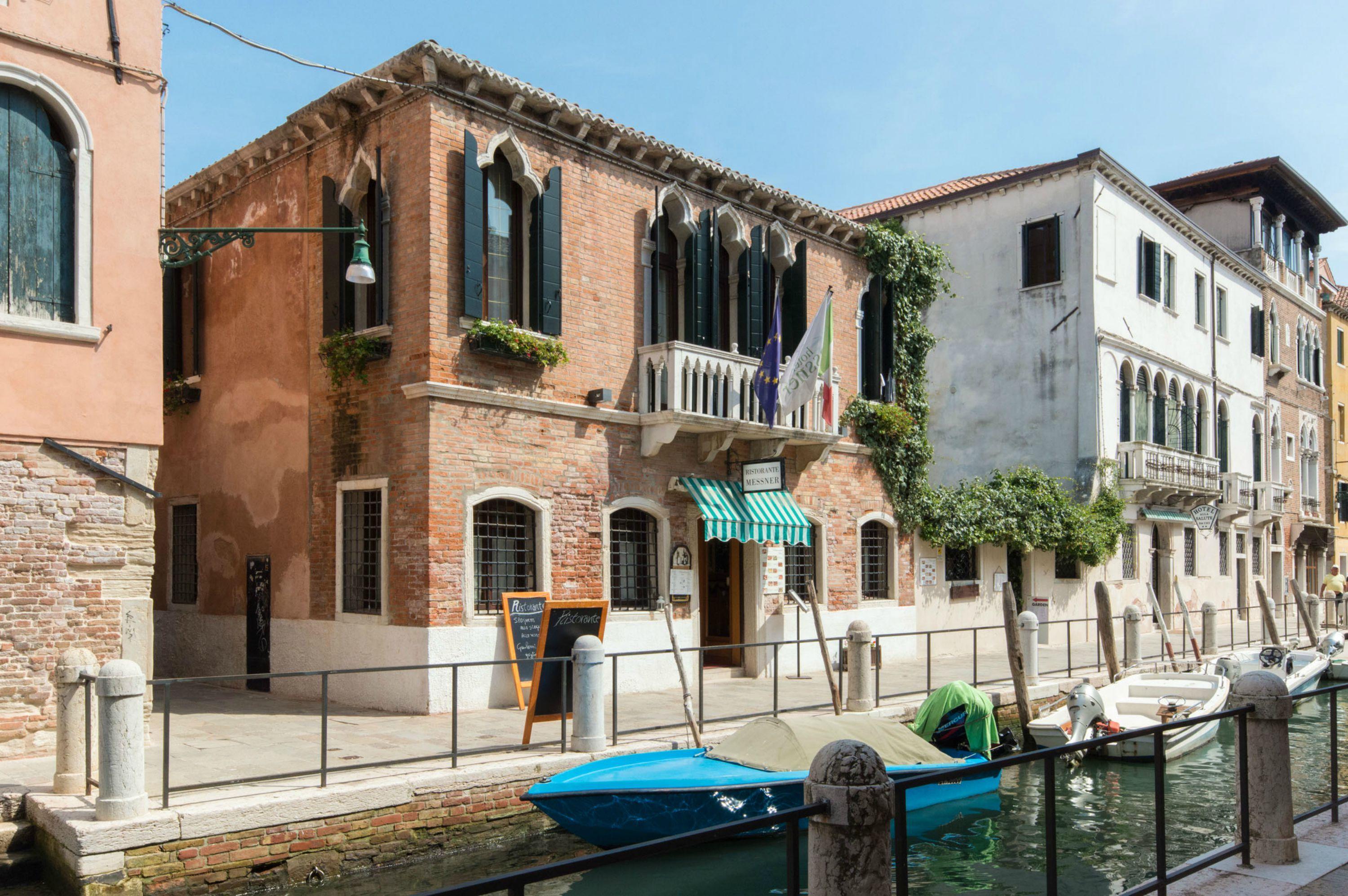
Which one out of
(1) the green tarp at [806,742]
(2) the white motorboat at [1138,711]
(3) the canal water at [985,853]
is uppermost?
(1) the green tarp at [806,742]

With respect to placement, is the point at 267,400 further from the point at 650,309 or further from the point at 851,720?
the point at 851,720

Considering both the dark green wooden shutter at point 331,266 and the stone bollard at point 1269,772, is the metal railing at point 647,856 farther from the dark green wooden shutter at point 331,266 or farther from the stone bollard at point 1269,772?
the dark green wooden shutter at point 331,266

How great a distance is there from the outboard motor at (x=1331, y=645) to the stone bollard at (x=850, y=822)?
21.7 metres

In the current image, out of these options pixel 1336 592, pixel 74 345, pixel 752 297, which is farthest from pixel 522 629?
pixel 1336 592

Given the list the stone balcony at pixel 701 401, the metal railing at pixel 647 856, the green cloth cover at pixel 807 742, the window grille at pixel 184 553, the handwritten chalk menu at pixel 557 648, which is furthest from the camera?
the window grille at pixel 184 553

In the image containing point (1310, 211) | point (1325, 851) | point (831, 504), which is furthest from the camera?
point (1310, 211)

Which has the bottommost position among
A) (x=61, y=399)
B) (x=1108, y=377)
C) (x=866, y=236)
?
(x=61, y=399)

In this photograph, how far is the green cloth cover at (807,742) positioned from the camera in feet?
31.3

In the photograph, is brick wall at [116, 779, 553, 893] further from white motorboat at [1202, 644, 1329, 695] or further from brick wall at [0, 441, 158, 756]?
white motorboat at [1202, 644, 1329, 695]

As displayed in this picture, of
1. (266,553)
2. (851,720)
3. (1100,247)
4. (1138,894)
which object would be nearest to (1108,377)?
(1100,247)

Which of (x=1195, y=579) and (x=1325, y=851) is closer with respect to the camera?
(x=1325, y=851)

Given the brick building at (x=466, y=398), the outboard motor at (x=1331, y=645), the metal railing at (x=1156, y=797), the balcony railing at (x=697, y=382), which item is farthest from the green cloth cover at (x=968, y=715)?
the outboard motor at (x=1331, y=645)

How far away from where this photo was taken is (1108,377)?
A: 23.7 meters

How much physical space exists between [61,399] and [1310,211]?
36.6 metres
